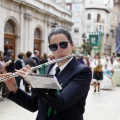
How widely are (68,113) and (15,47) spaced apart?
21.6 meters

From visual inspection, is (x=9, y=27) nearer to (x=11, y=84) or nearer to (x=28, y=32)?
(x=28, y=32)

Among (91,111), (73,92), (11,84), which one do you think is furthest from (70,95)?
(91,111)

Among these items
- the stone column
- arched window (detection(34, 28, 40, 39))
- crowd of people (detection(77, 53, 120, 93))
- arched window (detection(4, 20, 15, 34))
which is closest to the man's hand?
crowd of people (detection(77, 53, 120, 93))

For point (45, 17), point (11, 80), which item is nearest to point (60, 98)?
point (11, 80)

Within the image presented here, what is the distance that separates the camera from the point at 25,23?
952 inches

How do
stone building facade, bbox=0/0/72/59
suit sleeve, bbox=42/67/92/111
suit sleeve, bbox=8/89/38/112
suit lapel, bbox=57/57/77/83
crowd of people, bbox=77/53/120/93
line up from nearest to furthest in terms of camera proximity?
1. suit sleeve, bbox=42/67/92/111
2. suit lapel, bbox=57/57/77/83
3. suit sleeve, bbox=8/89/38/112
4. crowd of people, bbox=77/53/120/93
5. stone building facade, bbox=0/0/72/59

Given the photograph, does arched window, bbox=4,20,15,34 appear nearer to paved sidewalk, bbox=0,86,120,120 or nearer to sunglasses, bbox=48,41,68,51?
paved sidewalk, bbox=0,86,120,120

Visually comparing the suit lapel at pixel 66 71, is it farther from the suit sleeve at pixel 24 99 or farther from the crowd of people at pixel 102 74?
the crowd of people at pixel 102 74

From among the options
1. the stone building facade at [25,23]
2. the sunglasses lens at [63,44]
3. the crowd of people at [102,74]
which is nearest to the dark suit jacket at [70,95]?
the sunglasses lens at [63,44]

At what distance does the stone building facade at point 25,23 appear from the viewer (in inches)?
843

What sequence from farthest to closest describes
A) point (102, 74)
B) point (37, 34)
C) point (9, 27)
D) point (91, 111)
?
point (37, 34) → point (9, 27) → point (102, 74) → point (91, 111)

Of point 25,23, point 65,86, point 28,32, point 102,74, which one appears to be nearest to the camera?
point 65,86

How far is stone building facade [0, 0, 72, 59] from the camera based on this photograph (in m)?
21.4

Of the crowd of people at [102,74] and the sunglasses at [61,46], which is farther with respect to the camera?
the crowd of people at [102,74]
